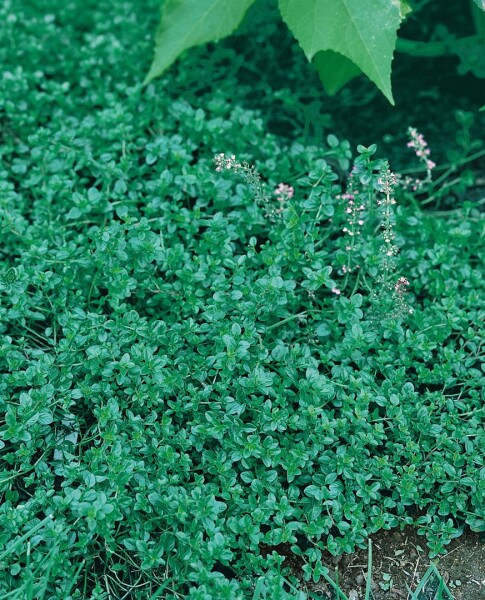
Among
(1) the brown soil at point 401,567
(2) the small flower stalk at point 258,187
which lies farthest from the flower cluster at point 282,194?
(1) the brown soil at point 401,567

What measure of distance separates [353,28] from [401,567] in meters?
1.57

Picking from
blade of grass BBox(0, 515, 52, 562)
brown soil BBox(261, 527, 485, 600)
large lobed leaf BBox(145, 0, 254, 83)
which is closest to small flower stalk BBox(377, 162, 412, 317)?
brown soil BBox(261, 527, 485, 600)

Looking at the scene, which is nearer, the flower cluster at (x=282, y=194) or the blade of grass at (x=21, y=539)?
the blade of grass at (x=21, y=539)

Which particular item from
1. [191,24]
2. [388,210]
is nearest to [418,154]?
[388,210]

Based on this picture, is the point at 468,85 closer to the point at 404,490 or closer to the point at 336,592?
the point at 404,490

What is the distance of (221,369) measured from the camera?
223 cm

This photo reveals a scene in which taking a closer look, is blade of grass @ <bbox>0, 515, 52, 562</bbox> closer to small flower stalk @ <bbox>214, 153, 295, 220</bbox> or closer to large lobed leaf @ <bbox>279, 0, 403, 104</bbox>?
small flower stalk @ <bbox>214, 153, 295, 220</bbox>

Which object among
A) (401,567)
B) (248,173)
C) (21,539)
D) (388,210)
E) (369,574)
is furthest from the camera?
(248,173)

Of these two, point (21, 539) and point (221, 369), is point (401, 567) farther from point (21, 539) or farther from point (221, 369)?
point (21, 539)

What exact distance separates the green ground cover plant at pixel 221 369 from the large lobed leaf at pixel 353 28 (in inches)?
13.1

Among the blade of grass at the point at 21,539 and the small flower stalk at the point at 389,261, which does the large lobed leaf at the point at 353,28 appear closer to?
the small flower stalk at the point at 389,261

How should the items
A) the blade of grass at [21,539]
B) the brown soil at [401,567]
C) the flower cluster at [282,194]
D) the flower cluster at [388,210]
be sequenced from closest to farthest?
1. the blade of grass at [21,539]
2. the brown soil at [401,567]
3. the flower cluster at [388,210]
4. the flower cluster at [282,194]

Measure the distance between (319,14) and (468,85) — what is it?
4.31ft

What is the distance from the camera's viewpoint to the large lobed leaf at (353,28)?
7.82ft
